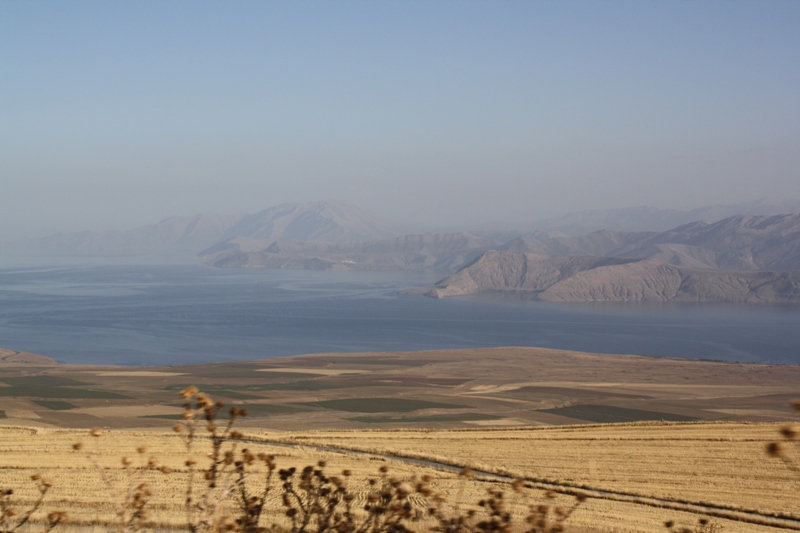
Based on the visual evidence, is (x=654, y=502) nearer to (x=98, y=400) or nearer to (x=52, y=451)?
(x=52, y=451)

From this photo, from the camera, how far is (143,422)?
122ft

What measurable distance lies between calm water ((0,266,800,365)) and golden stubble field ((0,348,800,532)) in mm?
15634

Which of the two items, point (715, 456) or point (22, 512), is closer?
point (22, 512)

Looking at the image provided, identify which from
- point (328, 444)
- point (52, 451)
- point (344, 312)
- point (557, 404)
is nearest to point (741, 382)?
point (557, 404)

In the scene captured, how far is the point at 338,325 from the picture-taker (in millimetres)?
112312

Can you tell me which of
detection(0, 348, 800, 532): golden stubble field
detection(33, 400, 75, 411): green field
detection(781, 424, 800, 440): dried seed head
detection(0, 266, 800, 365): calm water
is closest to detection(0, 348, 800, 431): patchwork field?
detection(33, 400, 75, 411): green field

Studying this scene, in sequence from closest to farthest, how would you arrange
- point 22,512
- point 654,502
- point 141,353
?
1. point 22,512
2. point 654,502
3. point 141,353

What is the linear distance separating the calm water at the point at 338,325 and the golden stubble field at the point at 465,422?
15.6m

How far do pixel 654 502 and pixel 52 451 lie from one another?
53.8 ft

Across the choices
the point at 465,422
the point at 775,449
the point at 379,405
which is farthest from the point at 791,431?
the point at 379,405

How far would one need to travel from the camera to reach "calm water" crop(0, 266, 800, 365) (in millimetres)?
87562

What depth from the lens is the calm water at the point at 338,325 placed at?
87.6 m

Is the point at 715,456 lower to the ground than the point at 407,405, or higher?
higher

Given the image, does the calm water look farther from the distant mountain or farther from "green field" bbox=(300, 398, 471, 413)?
"green field" bbox=(300, 398, 471, 413)
